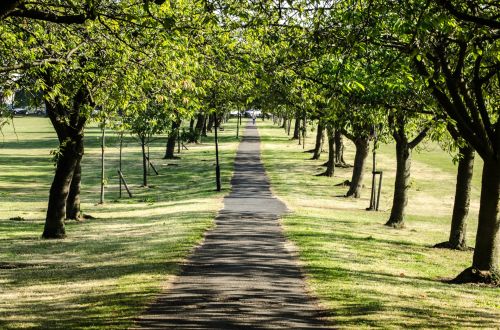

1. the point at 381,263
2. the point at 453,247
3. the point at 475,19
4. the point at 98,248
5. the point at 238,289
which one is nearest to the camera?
the point at 475,19

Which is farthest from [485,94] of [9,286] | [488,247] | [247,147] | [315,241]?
[247,147]

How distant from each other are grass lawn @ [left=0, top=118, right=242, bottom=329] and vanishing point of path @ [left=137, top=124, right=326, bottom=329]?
0.55 meters

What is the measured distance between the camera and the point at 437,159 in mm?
77188

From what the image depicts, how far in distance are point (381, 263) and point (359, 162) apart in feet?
73.5

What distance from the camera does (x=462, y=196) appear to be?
22.3m

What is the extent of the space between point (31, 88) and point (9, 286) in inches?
201

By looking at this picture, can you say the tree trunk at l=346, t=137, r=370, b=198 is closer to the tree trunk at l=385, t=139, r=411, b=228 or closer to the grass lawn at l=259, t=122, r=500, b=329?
the grass lawn at l=259, t=122, r=500, b=329

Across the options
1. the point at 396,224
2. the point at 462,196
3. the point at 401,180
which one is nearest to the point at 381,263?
the point at 462,196

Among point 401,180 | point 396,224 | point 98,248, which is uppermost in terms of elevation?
point 401,180

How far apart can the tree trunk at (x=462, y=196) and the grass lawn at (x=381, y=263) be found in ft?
2.60

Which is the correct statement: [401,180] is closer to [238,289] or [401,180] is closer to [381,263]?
[381,263]

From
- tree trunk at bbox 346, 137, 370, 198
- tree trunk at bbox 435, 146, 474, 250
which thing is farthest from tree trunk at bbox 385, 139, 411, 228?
tree trunk at bbox 346, 137, 370, 198

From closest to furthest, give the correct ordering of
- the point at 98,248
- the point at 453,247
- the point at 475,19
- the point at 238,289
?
the point at 475,19
the point at 238,289
the point at 98,248
the point at 453,247

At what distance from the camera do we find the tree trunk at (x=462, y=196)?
22202 mm
